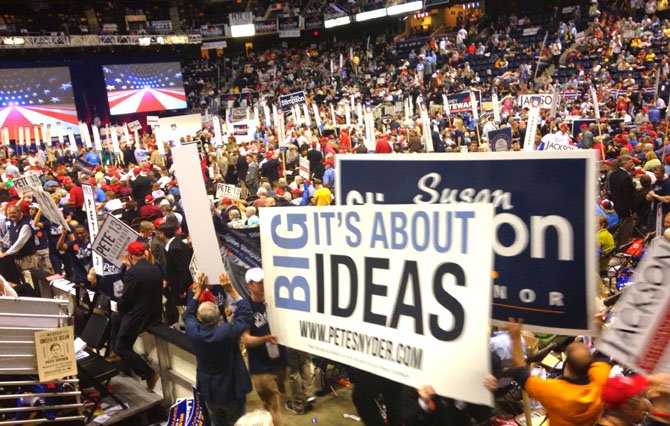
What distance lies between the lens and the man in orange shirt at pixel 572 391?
328 centimetres

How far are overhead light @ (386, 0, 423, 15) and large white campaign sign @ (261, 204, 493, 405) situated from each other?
3701 cm

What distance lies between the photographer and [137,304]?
5945 mm

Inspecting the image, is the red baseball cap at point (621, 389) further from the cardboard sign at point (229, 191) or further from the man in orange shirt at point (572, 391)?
the cardboard sign at point (229, 191)

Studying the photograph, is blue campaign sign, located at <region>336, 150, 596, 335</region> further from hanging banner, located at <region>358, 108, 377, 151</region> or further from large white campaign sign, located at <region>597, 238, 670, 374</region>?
hanging banner, located at <region>358, 108, 377, 151</region>

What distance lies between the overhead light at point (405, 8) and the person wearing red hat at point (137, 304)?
35.4 meters

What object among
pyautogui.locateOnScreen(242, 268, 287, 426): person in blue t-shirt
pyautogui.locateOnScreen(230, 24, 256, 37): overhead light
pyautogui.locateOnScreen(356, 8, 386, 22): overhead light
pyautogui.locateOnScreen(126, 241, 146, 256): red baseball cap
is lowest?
pyautogui.locateOnScreen(242, 268, 287, 426): person in blue t-shirt

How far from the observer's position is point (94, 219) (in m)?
7.35

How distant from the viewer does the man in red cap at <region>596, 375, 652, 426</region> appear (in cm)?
297

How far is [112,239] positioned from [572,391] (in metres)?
4.83

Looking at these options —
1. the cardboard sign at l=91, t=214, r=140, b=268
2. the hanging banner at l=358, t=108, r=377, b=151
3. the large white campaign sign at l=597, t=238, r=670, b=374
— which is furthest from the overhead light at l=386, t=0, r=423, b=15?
the large white campaign sign at l=597, t=238, r=670, b=374

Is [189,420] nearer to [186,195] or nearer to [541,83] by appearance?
[186,195]

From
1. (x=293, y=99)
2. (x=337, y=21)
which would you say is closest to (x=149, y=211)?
(x=293, y=99)

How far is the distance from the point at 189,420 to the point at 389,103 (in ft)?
89.9

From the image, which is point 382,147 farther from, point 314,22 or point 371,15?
point 314,22
